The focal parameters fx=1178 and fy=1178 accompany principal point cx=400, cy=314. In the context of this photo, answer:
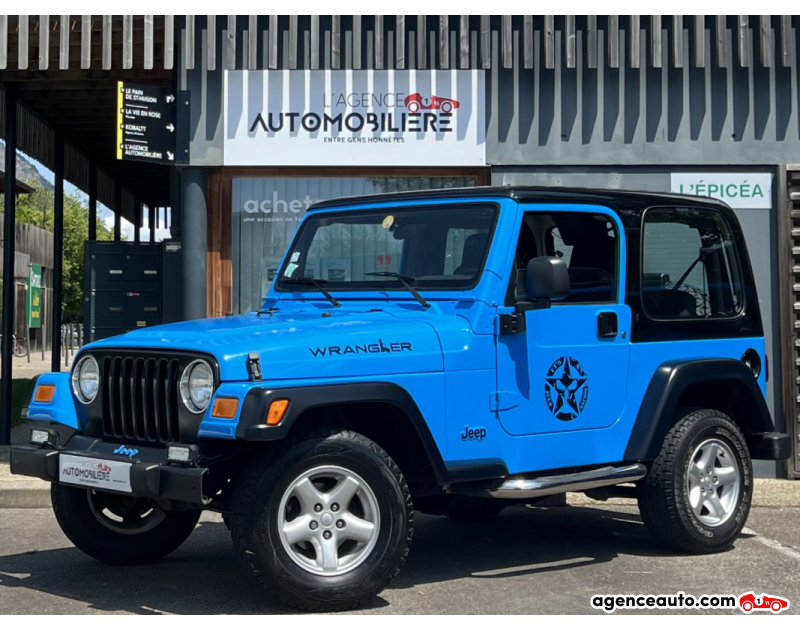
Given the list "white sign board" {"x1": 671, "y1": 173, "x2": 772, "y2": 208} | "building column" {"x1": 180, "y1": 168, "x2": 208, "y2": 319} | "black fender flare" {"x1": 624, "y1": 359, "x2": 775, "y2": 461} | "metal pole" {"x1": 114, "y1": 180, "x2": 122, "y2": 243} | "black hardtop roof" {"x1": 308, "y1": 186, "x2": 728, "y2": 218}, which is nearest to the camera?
"black hardtop roof" {"x1": 308, "y1": 186, "x2": 728, "y2": 218}

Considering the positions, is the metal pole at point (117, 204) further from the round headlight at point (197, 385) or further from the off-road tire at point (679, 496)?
the round headlight at point (197, 385)

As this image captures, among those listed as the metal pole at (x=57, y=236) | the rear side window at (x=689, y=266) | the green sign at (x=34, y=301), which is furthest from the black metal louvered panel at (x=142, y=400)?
the green sign at (x=34, y=301)

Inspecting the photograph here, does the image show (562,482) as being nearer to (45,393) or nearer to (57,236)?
(45,393)

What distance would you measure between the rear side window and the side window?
0.87 ft

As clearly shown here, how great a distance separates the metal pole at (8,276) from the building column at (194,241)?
2.24 meters

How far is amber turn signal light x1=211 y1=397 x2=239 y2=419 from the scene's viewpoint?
205 inches

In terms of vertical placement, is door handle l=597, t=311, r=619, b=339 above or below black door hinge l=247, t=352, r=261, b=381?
above

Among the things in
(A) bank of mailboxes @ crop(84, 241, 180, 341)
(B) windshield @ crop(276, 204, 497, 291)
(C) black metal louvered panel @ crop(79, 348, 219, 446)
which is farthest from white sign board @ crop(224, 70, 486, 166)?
(C) black metal louvered panel @ crop(79, 348, 219, 446)

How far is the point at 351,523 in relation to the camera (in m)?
5.45

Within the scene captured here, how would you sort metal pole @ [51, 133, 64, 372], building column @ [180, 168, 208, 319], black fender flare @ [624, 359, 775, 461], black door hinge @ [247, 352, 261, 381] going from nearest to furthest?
black door hinge @ [247, 352, 261, 381], black fender flare @ [624, 359, 775, 461], building column @ [180, 168, 208, 319], metal pole @ [51, 133, 64, 372]

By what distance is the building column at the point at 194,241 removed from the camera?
34.9 ft

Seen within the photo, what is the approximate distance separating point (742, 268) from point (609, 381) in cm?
159

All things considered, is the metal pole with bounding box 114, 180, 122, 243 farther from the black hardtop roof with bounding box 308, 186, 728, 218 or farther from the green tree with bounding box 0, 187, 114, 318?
the green tree with bounding box 0, 187, 114, 318

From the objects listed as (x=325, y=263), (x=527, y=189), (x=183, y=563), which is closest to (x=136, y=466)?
(x=183, y=563)
